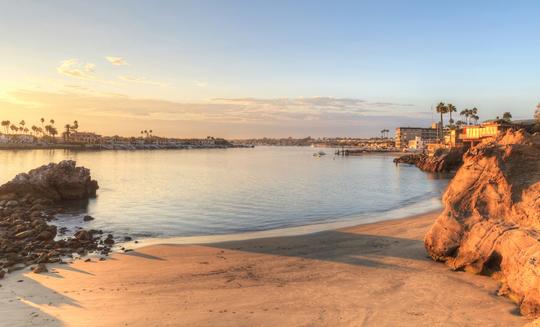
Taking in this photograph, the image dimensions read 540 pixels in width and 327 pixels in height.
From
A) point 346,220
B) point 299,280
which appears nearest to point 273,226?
point 346,220

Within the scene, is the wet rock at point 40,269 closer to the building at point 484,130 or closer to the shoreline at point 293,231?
the shoreline at point 293,231

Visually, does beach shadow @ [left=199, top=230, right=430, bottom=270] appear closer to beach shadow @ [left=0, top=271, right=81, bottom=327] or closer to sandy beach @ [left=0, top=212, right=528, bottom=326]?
sandy beach @ [left=0, top=212, right=528, bottom=326]

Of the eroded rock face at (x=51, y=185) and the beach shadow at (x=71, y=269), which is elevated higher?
the eroded rock face at (x=51, y=185)

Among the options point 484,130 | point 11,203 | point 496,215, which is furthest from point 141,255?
point 484,130

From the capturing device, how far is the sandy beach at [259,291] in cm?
966

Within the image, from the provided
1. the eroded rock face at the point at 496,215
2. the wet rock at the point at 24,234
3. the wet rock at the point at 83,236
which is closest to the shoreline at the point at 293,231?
the wet rock at the point at 83,236

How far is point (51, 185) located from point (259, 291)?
31293 mm

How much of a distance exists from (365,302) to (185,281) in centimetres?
587

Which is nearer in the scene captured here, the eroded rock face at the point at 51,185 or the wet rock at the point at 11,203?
the wet rock at the point at 11,203

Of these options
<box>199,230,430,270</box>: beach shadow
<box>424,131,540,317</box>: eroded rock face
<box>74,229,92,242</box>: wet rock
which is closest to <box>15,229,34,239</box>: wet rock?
<box>74,229,92,242</box>: wet rock

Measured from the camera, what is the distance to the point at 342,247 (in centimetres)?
1772

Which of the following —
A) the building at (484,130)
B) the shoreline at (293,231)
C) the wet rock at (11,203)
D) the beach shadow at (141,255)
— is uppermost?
the building at (484,130)

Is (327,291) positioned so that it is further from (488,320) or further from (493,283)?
(493,283)

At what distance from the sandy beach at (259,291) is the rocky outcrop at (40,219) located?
1905 millimetres
